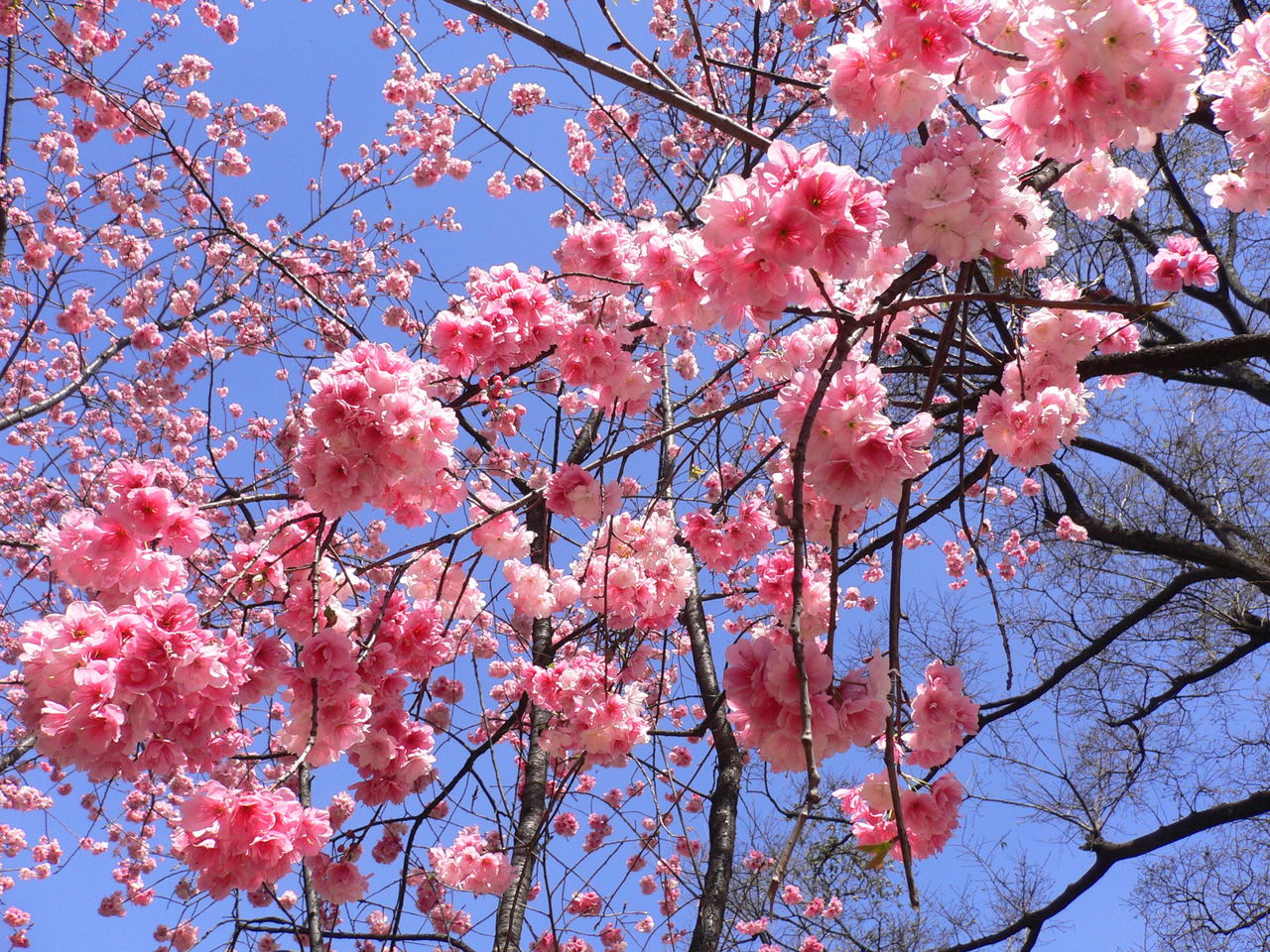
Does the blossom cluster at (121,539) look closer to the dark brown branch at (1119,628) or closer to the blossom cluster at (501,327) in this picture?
the blossom cluster at (501,327)

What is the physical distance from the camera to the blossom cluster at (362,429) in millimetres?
1963

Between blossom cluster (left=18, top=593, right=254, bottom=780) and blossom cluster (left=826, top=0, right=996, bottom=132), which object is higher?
blossom cluster (left=826, top=0, right=996, bottom=132)

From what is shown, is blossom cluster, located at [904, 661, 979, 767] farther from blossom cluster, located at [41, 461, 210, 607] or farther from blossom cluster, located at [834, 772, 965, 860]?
blossom cluster, located at [41, 461, 210, 607]

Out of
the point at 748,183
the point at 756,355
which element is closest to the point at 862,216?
the point at 748,183

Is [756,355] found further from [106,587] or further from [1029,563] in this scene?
[1029,563]

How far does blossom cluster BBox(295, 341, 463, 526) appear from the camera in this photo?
196cm

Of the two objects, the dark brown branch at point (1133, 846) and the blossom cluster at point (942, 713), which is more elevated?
the dark brown branch at point (1133, 846)

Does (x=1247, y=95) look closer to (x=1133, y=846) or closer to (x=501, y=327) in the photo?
(x=501, y=327)

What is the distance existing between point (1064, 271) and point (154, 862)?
10.3m

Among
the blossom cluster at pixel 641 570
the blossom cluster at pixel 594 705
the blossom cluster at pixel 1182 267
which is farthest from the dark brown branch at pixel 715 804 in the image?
the blossom cluster at pixel 1182 267

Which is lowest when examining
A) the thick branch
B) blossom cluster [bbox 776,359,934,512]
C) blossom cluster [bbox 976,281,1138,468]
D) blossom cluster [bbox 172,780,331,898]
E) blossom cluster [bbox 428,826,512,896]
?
blossom cluster [bbox 172,780,331,898]

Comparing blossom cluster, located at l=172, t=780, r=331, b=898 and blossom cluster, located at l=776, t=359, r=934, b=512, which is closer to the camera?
blossom cluster, located at l=776, t=359, r=934, b=512

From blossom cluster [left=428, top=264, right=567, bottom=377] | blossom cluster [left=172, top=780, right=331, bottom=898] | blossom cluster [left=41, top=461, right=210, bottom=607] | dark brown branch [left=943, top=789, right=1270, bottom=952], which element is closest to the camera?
blossom cluster [left=172, top=780, right=331, bottom=898]

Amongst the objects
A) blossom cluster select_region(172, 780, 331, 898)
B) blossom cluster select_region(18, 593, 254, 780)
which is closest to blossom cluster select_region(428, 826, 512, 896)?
blossom cluster select_region(172, 780, 331, 898)
